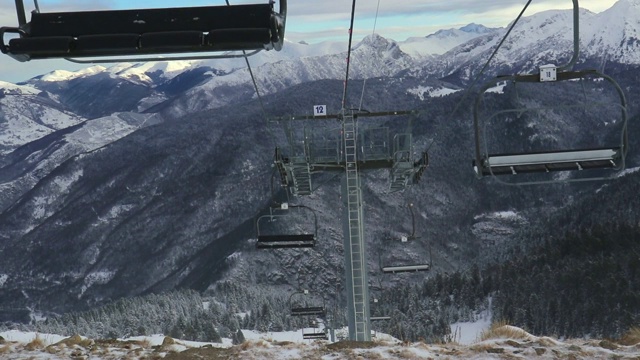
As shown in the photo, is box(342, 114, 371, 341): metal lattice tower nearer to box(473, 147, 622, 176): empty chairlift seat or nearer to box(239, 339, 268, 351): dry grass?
box(239, 339, 268, 351): dry grass

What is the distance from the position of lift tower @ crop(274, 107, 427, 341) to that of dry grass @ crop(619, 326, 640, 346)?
8578 mm

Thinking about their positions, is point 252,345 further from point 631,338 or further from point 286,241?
point 286,241

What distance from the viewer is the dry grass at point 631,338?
38.3 feet

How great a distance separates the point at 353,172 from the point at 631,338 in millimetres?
10398

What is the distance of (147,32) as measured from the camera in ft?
17.8

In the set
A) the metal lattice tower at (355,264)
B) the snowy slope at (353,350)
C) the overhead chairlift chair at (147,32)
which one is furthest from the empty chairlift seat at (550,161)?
the metal lattice tower at (355,264)

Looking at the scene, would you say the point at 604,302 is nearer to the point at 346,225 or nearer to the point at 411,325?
the point at 411,325

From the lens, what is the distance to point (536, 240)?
561 feet

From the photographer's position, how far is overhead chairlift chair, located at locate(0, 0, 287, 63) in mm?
5359

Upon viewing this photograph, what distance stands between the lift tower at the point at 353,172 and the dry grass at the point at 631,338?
858 centimetres

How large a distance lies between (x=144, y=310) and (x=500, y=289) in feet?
185

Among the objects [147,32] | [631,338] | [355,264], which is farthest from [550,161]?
[355,264]

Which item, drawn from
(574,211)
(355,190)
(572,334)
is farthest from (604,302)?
(355,190)

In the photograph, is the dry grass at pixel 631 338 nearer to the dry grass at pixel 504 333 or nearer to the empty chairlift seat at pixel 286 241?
the dry grass at pixel 504 333
